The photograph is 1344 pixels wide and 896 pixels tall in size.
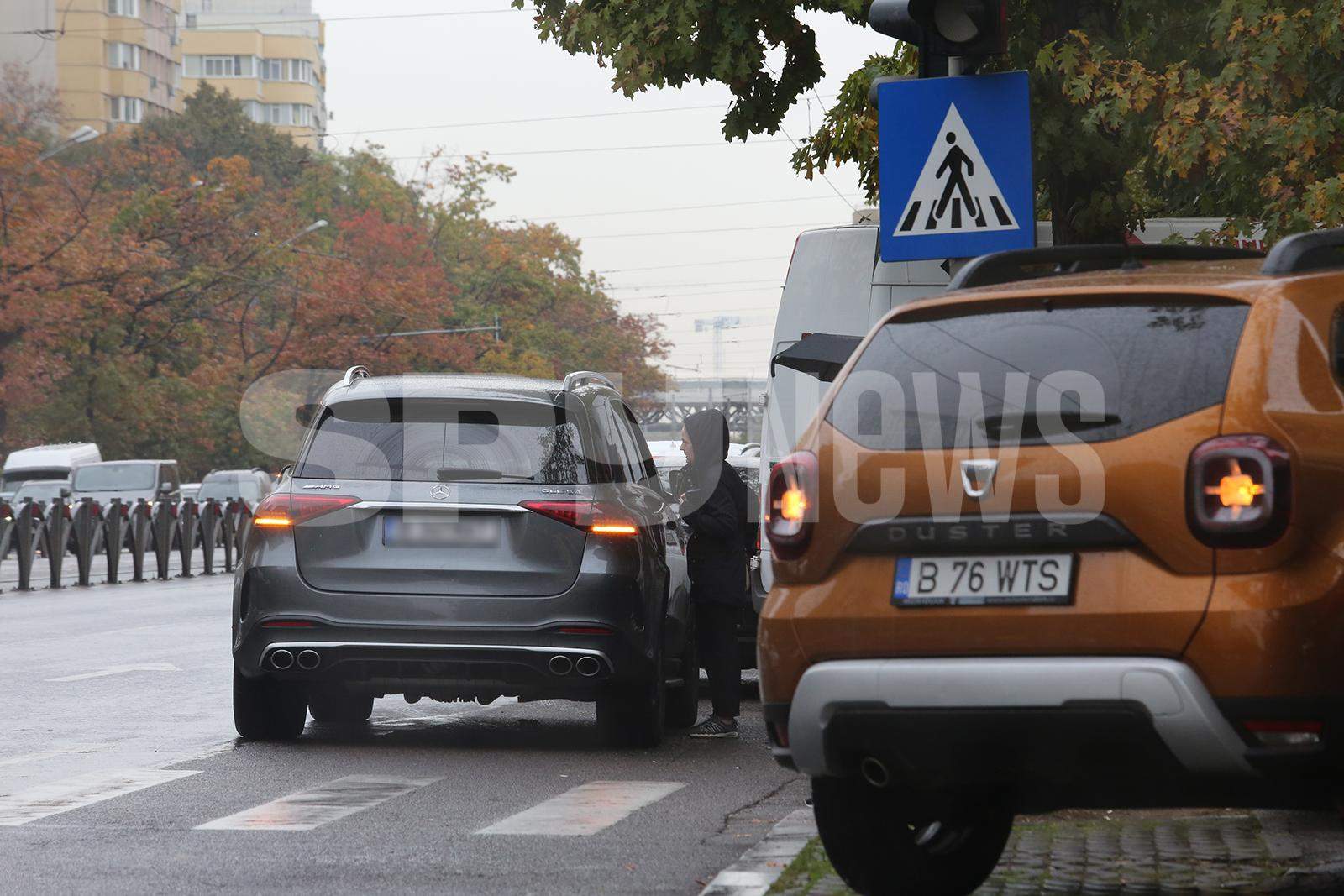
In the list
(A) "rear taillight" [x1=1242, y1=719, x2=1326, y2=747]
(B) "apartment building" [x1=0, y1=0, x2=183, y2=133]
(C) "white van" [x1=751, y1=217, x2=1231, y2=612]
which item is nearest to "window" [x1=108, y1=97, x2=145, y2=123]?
(B) "apartment building" [x1=0, y1=0, x2=183, y2=133]

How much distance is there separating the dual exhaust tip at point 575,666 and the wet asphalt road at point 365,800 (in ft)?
1.45

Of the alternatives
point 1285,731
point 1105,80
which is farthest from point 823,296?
point 1285,731

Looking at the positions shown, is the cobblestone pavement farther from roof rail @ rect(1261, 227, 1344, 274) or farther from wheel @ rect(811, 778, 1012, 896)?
roof rail @ rect(1261, 227, 1344, 274)

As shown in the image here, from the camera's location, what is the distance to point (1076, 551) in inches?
205

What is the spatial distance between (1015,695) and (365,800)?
4.09 metres

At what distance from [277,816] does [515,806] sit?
96cm

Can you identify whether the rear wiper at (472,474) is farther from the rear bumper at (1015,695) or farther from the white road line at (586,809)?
the rear bumper at (1015,695)

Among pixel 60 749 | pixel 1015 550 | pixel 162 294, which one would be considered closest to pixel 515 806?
pixel 60 749

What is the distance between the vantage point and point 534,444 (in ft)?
33.0

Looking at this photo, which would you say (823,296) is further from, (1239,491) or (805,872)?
(1239,491)

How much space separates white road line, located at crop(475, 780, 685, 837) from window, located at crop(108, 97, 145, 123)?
111m

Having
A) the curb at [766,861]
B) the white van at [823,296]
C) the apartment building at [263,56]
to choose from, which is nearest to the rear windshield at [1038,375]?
the curb at [766,861]

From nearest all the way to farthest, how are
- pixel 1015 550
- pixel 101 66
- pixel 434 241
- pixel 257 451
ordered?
1. pixel 1015 550
2. pixel 257 451
3. pixel 434 241
4. pixel 101 66

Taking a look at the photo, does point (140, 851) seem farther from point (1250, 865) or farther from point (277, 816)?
point (1250, 865)
